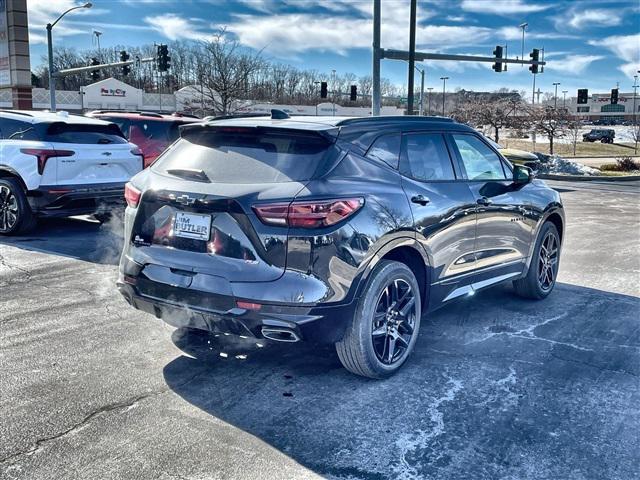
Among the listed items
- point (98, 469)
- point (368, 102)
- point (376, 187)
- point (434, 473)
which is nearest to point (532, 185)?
point (376, 187)

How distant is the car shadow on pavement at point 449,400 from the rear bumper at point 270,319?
1.43 ft

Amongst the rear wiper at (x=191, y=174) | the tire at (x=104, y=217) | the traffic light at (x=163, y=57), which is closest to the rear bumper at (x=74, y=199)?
the tire at (x=104, y=217)

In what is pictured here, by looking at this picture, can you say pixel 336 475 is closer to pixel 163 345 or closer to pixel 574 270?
pixel 163 345

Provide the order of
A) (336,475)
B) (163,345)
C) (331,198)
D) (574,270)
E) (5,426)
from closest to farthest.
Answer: (336,475)
(5,426)
(331,198)
(163,345)
(574,270)

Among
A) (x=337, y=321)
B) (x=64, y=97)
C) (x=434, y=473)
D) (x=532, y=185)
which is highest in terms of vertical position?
(x=64, y=97)

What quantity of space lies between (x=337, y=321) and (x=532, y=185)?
10.5 feet

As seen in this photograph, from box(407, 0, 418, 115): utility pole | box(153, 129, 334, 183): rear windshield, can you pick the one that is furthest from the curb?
box(153, 129, 334, 183): rear windshield

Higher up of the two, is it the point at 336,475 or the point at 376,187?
the point at 376,187

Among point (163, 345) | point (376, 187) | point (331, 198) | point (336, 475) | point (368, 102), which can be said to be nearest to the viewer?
point (336, 475)

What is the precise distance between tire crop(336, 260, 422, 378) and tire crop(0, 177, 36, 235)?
627 cm

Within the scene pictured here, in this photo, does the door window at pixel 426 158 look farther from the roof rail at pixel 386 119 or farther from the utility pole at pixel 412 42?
the utility pole at pixel 412 42

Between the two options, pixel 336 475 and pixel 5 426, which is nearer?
pixel 336 475

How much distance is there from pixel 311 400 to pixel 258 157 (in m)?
1.55

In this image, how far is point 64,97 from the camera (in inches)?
2566
